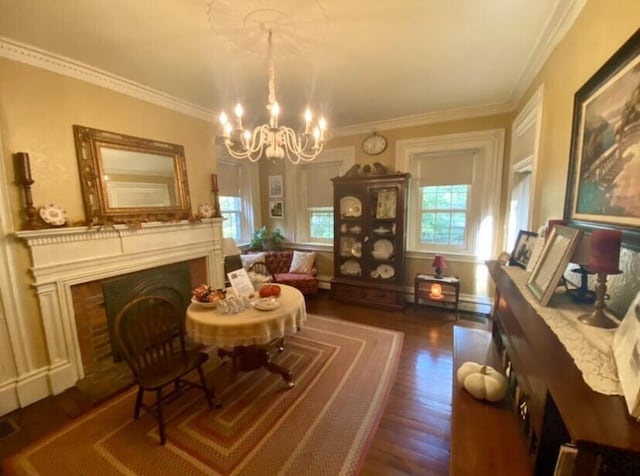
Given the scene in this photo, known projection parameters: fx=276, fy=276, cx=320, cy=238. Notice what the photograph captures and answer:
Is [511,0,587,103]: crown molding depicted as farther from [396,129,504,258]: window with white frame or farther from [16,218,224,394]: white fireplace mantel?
[16,218,224,394]: white fireplace mantel

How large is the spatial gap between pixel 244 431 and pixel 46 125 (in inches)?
109

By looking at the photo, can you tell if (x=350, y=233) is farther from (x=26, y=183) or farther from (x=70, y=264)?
(x=26, y=183)

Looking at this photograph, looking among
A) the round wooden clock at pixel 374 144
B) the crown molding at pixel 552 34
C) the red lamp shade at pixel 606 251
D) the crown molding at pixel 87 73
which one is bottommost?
the red lamp shade at pixel 606 251

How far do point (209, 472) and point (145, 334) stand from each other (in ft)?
3.27

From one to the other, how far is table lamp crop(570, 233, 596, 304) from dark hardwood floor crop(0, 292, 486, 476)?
1.22 m

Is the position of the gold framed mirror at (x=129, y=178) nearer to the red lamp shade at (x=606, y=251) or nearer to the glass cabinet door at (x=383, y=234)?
the glass cabinet door at (x=383, y=234)

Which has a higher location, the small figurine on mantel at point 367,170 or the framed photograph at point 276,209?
the small figurine on mantel at point 367,170

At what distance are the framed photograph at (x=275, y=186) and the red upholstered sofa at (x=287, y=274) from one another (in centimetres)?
103

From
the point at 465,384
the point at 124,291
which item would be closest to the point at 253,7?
the point at 465,384

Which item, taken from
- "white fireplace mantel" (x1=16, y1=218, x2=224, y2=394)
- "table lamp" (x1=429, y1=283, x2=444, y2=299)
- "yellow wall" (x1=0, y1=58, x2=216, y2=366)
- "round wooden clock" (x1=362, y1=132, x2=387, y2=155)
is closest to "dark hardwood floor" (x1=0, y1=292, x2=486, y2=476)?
"white fireplace mantel" (x1=16, y1=218, x2=224, y2=394)

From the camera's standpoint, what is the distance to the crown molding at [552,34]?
5.25 feet

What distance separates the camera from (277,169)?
190 inches

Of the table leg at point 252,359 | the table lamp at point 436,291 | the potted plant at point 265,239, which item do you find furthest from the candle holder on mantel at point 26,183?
the table lamp at point 436,291

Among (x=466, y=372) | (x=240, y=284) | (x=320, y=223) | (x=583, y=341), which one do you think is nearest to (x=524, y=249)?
(x=466, y=372)
